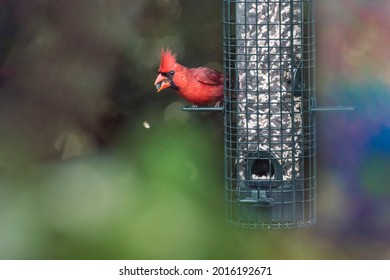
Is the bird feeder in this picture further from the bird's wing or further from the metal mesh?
the bird's wing

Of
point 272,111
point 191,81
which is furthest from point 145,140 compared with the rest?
point 272,111

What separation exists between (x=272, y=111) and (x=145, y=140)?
1.41 meters

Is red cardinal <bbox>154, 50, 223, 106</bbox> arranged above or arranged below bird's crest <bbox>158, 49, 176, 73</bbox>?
below

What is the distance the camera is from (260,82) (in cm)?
837

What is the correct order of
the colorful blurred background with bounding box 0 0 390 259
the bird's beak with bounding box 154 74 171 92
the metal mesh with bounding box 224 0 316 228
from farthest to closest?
the colorful blurred background with bounding box 0 0 390 259 → the bird's beak with bounding box 154 74 171 92 → the metal mesh with bounding box 224 0 316 228

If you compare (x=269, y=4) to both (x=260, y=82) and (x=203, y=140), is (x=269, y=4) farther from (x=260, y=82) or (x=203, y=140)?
(x=203, y=140)

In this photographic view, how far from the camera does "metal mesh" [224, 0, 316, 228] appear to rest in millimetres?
8289

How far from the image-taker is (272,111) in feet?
27.5

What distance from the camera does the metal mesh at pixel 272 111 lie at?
8.29m

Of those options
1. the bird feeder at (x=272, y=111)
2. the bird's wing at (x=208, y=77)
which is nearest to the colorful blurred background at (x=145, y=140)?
the bird's wing at (x=208, y=77)

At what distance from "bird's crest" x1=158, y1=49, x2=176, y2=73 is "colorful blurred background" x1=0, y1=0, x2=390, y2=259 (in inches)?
21.3

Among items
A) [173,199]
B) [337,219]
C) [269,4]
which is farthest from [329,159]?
[269,4]

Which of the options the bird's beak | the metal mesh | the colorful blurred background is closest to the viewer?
the metal mesh

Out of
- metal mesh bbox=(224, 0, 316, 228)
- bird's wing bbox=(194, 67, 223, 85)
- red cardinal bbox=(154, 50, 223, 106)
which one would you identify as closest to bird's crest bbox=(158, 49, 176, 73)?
red cardinal bbox=(154, 50, 223, 106)
